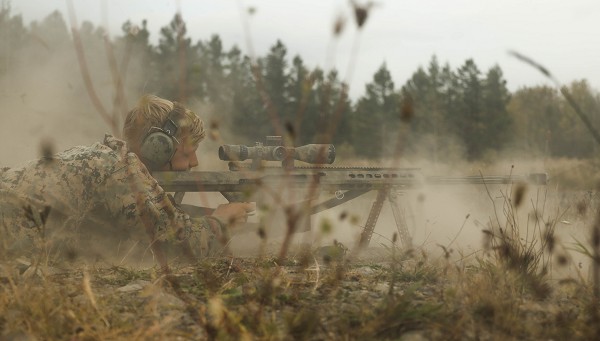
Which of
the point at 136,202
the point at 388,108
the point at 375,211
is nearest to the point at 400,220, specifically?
the point at 375,211

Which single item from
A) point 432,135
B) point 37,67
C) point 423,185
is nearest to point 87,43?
point 37,67

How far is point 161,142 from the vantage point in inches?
198

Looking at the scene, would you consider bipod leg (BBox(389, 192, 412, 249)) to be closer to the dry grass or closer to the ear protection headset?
the ear protection headset

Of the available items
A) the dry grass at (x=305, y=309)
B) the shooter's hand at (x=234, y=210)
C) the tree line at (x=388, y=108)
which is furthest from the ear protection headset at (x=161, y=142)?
the tree line at (x=388, y=108)

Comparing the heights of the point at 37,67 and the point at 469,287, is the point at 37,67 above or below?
above

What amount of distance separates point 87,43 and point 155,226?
3917 centimetres

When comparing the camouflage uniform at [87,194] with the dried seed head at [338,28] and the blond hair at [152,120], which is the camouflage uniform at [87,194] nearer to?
the blond hair at [152,120]

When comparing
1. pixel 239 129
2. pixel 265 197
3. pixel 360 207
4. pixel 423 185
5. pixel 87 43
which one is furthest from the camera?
pixel 239 129

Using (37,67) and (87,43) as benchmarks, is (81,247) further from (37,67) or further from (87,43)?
(87,43)

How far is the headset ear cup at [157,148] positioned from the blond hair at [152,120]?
0.08m

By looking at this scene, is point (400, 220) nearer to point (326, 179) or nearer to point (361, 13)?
point (326, 179)

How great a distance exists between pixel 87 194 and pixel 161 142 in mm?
766

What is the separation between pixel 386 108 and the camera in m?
55.6

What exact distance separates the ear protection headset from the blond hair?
35 mm
